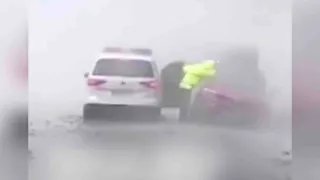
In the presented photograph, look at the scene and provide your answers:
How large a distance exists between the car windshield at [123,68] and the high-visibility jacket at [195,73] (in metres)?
0.07

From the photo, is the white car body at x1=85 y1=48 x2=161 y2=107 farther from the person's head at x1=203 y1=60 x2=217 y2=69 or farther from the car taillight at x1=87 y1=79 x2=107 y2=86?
the person's head at x1=203 y1=60 x2=217 y2=69

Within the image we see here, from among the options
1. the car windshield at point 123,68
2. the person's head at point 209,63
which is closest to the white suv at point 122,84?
the car windshield at point 123,68

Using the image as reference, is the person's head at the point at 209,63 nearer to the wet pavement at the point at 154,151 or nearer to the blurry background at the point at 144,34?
the blurry background at the point at 144,34

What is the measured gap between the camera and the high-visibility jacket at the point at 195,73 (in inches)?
45.9

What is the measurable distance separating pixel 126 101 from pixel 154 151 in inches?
4.9

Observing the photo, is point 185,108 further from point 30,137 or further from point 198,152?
point 30,137

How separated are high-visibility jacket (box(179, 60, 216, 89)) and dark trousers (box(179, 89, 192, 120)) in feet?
0.04

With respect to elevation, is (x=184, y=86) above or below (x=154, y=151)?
above

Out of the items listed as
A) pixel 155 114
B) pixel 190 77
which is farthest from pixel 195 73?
pixel 155 114

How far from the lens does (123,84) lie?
1162 millimetres

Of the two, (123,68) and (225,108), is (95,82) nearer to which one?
(123,68)

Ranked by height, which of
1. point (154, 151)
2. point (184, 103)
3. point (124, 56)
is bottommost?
point (154, 151)

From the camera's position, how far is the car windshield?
1.17m

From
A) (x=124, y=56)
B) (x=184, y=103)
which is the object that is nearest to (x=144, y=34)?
(x=124, y=56)
